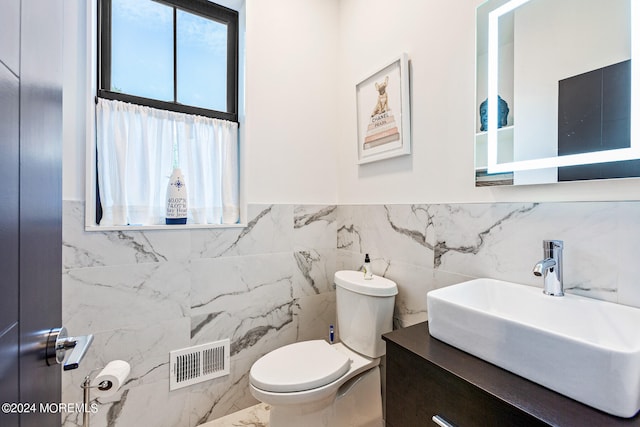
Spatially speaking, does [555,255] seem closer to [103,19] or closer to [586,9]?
[586,9]

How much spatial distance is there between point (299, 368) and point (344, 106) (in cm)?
156

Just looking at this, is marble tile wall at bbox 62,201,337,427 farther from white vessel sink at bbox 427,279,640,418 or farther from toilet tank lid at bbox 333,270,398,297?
white vessel sink at bbox 427,279,640,418

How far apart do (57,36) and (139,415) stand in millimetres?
1573

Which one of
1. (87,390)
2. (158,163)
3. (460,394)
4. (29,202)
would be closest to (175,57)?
(158,163)

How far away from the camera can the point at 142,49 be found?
157cm

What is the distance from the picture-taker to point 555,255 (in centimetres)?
89

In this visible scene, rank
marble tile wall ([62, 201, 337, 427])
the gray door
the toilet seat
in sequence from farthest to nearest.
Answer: marble tile wall ([62, 201, 337, 427]) → the toilet seat → the gray door

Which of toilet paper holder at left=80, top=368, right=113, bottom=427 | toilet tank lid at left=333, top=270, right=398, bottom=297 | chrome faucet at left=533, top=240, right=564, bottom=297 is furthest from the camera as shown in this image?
toilet tank lid at left=333, top=270, right=398, bottom=297

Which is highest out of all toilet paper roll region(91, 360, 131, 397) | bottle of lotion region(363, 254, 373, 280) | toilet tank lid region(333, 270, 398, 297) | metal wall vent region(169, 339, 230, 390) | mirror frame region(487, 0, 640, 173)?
mirror frame region(487, 0, 640, 173)

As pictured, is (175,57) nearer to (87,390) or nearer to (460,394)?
(87,390)

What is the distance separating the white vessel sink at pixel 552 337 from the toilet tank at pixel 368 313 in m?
0.45

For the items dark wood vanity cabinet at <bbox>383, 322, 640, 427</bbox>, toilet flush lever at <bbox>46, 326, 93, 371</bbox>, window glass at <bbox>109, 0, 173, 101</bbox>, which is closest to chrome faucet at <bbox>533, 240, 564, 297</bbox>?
dark wood vanity cabinet at <bbox>383, 322, 640, 427</bbox>

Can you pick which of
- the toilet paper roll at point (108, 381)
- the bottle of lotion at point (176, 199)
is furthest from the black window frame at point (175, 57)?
the toilet paper roll at point (108, 381)

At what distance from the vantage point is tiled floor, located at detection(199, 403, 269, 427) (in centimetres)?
155
